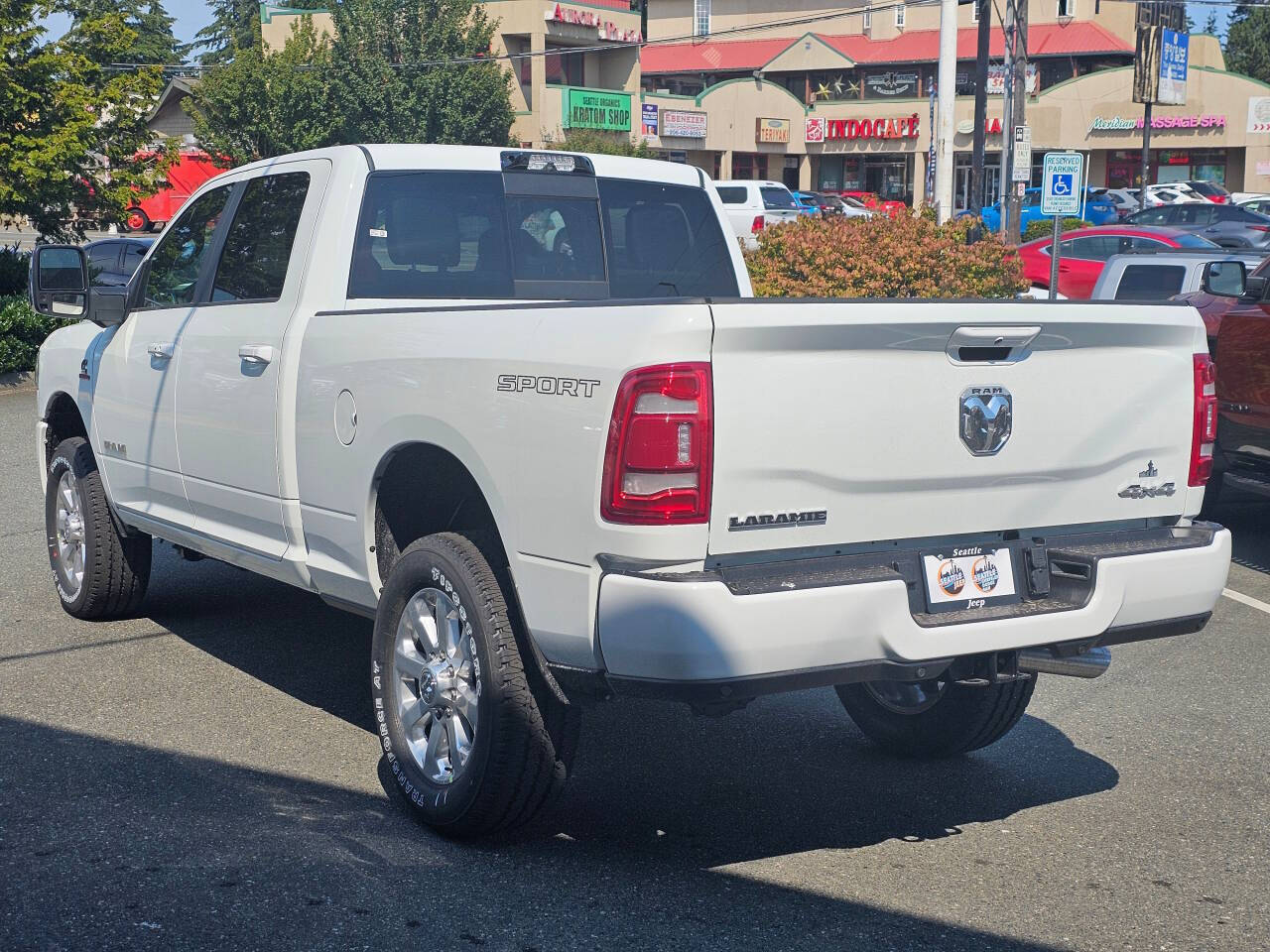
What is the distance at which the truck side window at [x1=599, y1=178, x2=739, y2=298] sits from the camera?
6.32 metres

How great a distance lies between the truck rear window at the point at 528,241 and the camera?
18.8 feet

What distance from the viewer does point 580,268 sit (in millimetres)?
6156

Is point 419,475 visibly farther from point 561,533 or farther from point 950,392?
point 950,392

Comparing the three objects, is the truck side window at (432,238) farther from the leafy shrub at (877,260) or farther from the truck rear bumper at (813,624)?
the leafy shrub at (877,260)

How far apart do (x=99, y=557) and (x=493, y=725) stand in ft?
11.6

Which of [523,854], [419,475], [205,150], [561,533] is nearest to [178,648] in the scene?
[419,475]

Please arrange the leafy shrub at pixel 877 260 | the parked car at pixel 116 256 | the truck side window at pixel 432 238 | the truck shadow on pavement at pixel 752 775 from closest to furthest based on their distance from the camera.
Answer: the truck shadow on pavement at pixel 752 775
the truck side window at pixel 432 238
the leafy shrub at pixel 877 260
the parked car at pixel 116 256

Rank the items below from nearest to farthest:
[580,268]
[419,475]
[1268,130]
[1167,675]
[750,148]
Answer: [419,475], [580,268], [1167,675], [1268,130], [750,148]

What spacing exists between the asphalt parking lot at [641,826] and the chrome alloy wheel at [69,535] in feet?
1.89

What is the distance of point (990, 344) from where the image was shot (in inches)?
169

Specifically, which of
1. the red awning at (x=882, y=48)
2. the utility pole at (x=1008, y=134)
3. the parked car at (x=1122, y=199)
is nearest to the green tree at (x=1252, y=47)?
the red awning at (x=882, y=48)

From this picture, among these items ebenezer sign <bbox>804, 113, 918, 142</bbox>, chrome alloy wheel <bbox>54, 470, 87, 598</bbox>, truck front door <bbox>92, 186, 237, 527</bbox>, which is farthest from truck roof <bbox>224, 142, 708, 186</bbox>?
ebenezer sign <bbox>804, 113, 918, 142</bbox>

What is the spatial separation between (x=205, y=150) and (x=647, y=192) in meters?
45.6

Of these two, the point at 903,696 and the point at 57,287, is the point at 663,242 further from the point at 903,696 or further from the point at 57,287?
the point at 57,287
